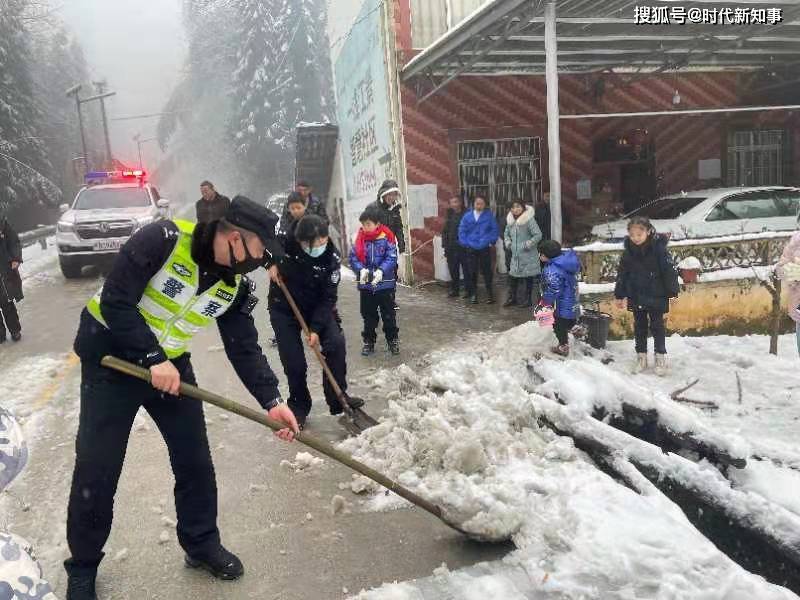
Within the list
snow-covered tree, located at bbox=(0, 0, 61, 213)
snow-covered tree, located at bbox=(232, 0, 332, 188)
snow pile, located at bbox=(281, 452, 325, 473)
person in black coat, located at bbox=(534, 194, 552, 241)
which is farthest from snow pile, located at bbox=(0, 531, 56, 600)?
snow-covered tree, located at bbox=(232, 0, 332, 188)

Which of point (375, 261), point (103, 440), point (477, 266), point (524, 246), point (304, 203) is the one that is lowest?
point (477, 266)

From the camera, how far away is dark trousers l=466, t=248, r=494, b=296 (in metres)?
9.09

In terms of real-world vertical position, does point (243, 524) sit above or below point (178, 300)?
below

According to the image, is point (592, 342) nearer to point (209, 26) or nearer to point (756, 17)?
point (756, 17)

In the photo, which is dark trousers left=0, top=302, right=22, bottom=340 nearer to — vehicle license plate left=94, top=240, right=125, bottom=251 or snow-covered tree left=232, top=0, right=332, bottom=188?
vehicle license plate left=94, top=240, right=125, bottom=251

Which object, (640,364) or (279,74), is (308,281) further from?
(279,74)

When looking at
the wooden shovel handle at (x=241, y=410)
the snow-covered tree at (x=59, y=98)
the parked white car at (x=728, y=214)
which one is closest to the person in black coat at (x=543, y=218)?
the parked white car at (x=728, y=214)

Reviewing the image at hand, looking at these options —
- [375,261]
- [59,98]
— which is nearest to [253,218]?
[375,261]

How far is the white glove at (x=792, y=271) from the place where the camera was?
464cm

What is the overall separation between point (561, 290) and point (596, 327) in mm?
725

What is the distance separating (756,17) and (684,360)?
224 inches

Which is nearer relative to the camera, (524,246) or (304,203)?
(304,203)

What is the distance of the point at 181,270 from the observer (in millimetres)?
2525

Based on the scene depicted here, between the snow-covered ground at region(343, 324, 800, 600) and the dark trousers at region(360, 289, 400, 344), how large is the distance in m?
0.75
